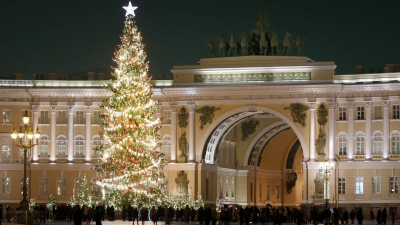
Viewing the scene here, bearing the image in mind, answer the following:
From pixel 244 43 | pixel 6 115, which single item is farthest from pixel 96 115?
pixel 244 43

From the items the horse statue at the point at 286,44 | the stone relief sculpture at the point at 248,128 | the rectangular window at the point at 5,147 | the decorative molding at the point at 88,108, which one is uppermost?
Answer: the horse statue at the point at 286,44

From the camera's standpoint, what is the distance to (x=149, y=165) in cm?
5381

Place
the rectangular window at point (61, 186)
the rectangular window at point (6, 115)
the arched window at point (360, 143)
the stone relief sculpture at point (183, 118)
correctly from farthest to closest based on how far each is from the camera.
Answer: the rectangular window at point (6, 115) → the rectangular window at point (61, 186) → the stone relief sculpture at point (183, 118) → the arched window at point (360, 143)

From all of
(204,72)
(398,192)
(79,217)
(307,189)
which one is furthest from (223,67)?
(79,217)

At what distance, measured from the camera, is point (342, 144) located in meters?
66.7

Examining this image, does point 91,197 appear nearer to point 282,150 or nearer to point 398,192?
point 398,192

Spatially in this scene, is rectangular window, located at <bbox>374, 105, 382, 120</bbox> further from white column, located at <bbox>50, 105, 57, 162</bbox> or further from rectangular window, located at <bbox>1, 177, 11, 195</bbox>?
rectangular window, located at <bbox>1, 177, 11, 195</bbox>

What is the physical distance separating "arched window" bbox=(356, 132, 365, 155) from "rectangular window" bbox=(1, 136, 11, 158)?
88.6 feet

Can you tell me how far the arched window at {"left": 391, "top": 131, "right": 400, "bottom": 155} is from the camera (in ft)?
214

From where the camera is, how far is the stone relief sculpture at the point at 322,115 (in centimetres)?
6588

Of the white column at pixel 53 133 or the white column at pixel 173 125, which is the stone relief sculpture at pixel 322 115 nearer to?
the white column at pixel 173 125

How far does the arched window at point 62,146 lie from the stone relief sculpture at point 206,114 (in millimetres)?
11040

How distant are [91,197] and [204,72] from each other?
46.5ft

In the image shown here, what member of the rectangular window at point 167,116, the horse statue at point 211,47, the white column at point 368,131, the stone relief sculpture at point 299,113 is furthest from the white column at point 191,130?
the white column at point 368,131
